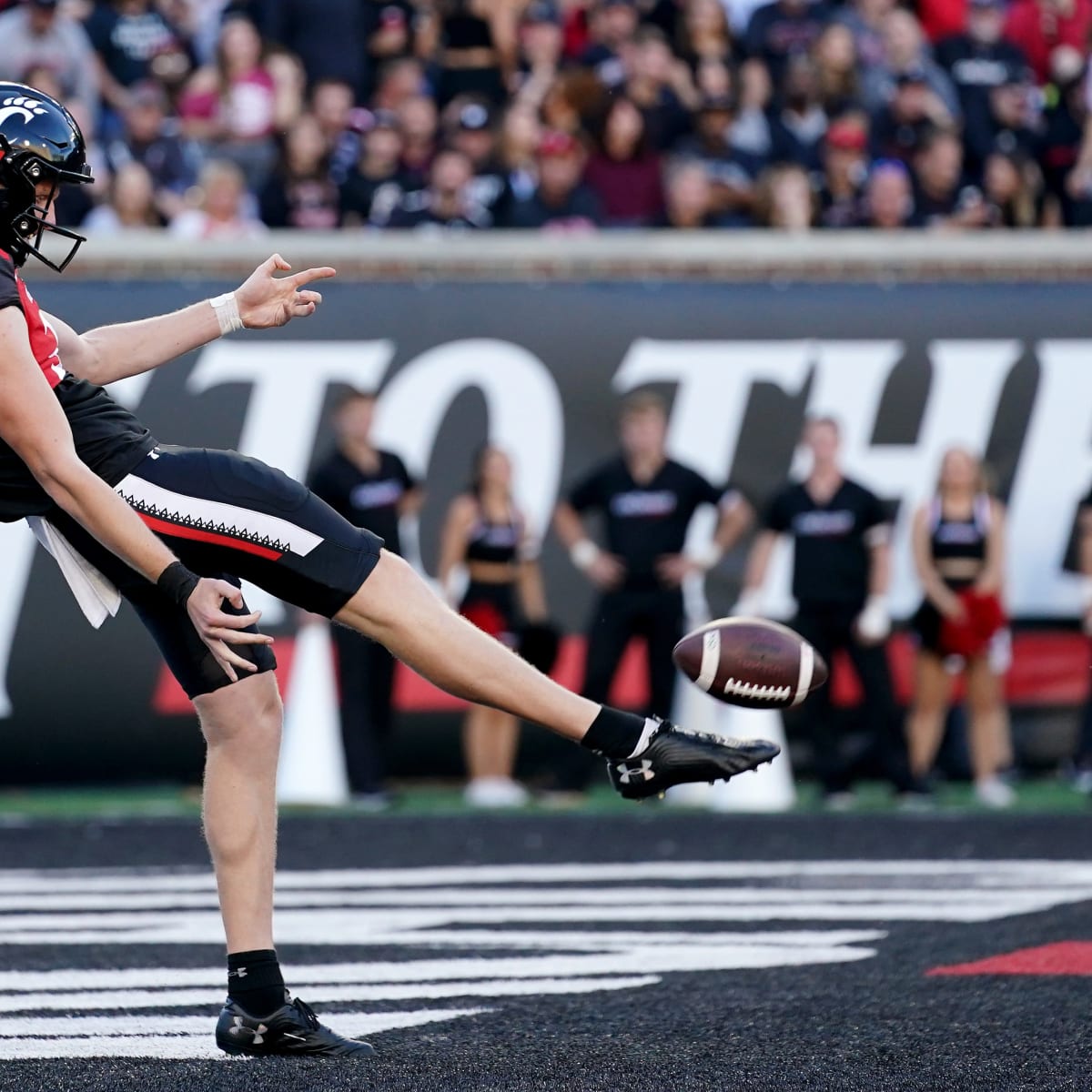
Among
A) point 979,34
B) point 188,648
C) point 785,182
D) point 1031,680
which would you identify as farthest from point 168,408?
point 188,648

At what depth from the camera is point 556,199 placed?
38.2ft

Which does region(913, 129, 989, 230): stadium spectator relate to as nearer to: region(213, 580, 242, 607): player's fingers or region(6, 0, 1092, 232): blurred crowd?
region(6, 0, 1092, 232): blurred crowd

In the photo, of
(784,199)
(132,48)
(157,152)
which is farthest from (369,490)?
(132,48)

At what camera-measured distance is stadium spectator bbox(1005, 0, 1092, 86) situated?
13.4 metres

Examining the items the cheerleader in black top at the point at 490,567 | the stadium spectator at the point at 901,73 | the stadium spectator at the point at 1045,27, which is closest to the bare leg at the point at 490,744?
the cheerleader in black top at the point at 490,567

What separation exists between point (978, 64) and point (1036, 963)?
28.9 feet

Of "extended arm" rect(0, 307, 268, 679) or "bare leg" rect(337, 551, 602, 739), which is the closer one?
"extended arm" rect(0, 307, 268, 679)

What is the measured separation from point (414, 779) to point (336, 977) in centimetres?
572

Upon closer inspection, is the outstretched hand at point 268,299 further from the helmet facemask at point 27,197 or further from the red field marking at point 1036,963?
the red field marking at point 1036,963

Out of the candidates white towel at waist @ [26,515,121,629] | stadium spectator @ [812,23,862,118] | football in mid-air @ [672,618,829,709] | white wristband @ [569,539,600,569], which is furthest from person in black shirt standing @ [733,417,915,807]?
white towel at waist @ [26,515,121,629]

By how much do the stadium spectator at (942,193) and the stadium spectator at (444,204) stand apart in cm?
255

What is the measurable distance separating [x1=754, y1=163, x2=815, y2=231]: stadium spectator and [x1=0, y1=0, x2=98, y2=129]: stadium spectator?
3.82 m

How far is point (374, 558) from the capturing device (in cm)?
427

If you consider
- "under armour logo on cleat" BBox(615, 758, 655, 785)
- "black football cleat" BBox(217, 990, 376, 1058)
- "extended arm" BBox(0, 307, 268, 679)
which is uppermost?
"extended arm" BBox(0, 307, 268, 679)
